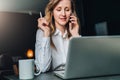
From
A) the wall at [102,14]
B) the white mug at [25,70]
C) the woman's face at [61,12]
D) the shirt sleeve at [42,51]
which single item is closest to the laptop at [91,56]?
the white mug at [25,70]

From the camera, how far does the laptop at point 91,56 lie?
1119mm

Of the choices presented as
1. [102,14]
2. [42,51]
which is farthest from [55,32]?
[102,14]

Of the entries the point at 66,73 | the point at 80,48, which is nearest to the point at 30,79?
the point at 66,73

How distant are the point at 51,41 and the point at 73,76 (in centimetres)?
69

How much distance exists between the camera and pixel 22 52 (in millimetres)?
1648

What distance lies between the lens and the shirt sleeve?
1.65 m

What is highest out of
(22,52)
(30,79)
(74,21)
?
(74,21)

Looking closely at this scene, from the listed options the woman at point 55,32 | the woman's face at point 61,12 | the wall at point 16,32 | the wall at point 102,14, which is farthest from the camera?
the wall at point 102,14

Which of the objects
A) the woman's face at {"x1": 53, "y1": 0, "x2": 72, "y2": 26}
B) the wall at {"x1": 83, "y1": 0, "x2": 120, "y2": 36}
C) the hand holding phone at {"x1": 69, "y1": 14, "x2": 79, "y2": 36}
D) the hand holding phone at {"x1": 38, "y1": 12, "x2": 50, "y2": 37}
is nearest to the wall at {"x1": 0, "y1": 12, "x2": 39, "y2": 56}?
the hand holding phone at {"x1": 38, "y1": 12, "x2": 50, "y2": 37}

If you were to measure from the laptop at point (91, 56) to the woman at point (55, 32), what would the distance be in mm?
447

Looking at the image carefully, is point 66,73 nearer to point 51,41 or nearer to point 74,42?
point 74,42

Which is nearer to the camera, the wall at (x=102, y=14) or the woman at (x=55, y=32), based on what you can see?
the woman at (x=55, y=32)

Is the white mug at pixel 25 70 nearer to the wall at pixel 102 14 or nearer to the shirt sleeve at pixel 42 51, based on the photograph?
the shirt sleeve at pixel 42 51

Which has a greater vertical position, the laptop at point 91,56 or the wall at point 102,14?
the wall at point 102,14
